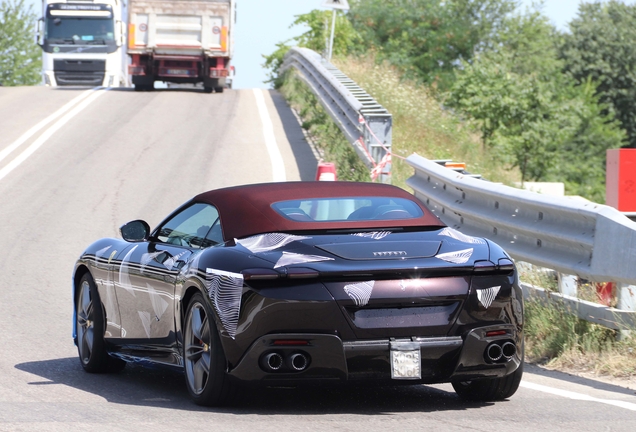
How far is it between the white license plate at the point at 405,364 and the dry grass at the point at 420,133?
11024mm

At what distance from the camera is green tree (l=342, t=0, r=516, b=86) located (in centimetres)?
4678

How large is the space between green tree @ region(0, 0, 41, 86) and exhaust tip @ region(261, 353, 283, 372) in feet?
278

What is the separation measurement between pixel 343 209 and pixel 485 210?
3207 millimetres

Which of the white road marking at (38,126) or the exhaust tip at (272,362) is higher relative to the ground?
the exhaust tip at (272,362)

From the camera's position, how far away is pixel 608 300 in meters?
8.12

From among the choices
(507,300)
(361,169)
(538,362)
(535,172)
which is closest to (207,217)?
(507,300)

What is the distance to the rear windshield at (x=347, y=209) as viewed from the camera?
6.61 metres

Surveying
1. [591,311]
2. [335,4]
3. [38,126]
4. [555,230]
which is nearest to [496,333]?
[591,311]

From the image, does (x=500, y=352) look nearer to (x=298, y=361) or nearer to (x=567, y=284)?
(x=298, y=361)

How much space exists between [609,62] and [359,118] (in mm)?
44790

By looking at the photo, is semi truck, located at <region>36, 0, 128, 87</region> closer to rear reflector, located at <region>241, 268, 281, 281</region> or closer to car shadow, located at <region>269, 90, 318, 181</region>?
car shadow, located at <region>269, 90, 318, 181</region>

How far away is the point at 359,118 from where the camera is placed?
56.7 ft

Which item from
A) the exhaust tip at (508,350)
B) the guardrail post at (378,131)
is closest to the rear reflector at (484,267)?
the exhaust tip at (508,350)

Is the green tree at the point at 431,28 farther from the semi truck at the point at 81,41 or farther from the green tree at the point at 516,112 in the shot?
the semi truck at the point at 81,41
